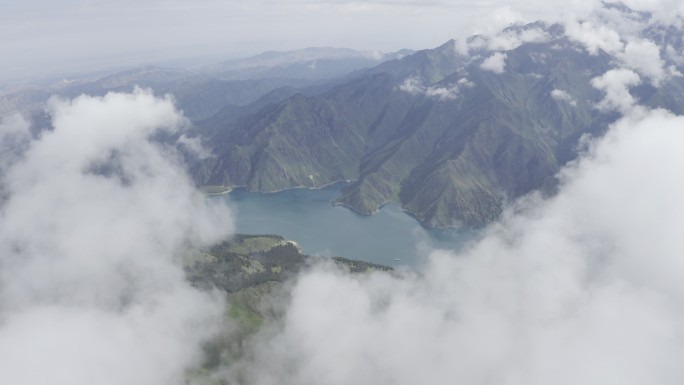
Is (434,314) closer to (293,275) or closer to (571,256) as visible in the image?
(571,256)

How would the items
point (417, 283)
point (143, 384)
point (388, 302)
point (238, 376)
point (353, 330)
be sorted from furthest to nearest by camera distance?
point (417, 283)
point (388, 302)
point (353, 330)
point (238, 376)
point (143, 384)

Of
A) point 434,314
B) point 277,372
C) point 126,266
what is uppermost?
point 126,266

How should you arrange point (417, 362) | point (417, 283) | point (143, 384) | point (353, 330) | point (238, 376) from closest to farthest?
point (143, 384), point (417, 362), point (238, 376), point (353, 330), point (417, 283)

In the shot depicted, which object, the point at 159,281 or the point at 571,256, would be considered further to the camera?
the point at 159,281

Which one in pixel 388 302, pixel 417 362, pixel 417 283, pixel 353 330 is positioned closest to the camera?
pixel 417 362

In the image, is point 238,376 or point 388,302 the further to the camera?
point 388,302

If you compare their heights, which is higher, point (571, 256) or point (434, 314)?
point (571, 256)

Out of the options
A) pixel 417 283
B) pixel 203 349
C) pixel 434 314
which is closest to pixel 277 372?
pixel 203 349

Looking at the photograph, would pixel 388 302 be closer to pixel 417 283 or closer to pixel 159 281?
pixel 417 283

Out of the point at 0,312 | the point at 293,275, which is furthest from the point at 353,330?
the point at 0,312
